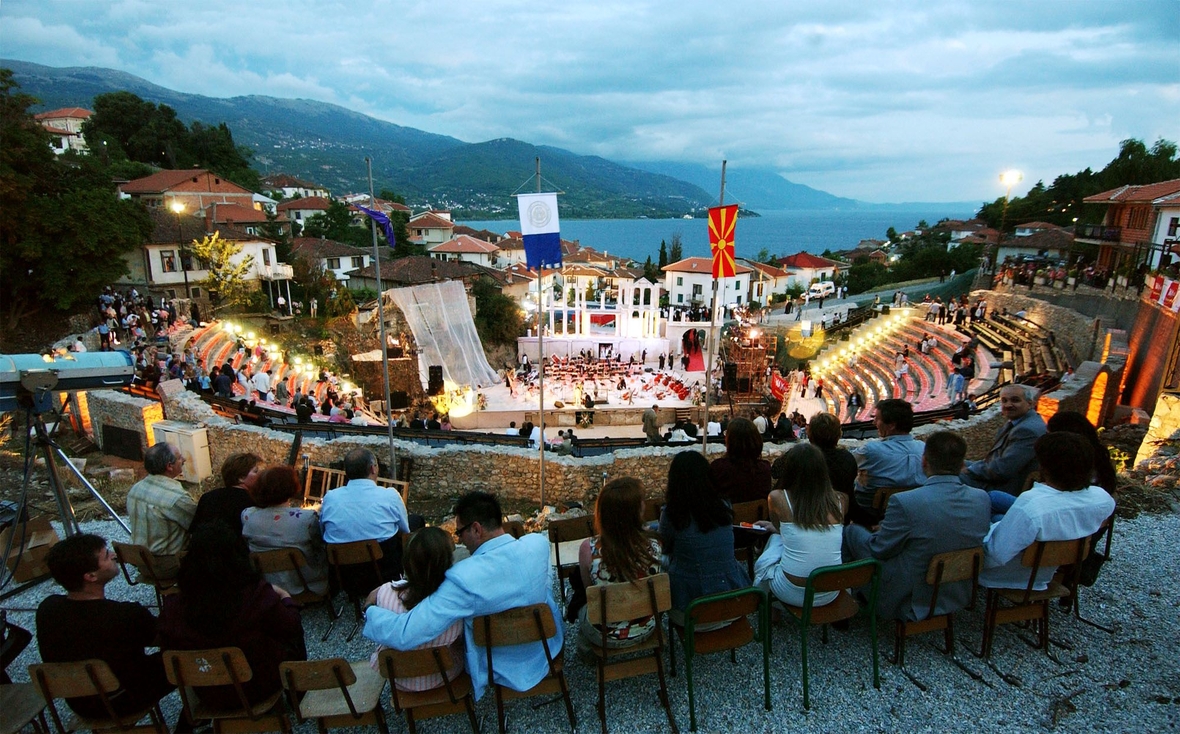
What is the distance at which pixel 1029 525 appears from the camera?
3.31 meters

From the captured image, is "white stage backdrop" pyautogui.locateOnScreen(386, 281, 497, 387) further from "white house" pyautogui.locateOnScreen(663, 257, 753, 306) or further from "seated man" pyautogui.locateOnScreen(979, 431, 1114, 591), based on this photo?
"seated man" pyautogui.locateOnScreen(979, 431, 1114, 591)

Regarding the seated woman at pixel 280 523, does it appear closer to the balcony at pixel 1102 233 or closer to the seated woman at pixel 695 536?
the seated woman at pixel 695 536

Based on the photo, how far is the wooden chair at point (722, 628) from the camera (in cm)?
308

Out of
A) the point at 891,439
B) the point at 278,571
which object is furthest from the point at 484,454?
the point at 891,439

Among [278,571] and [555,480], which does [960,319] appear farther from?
[278,571]

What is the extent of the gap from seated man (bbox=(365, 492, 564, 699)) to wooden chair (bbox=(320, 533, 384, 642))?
929 millimetres

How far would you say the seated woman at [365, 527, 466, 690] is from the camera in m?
2.81

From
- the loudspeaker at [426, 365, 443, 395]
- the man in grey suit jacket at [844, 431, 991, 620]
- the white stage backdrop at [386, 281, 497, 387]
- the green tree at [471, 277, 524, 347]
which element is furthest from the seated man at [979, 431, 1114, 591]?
the green tree at [471, 277, 524, 347]

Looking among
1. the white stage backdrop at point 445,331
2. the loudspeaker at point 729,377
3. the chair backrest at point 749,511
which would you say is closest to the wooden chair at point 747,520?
the chair backrest at point 749,511

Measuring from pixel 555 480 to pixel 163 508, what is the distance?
638cm

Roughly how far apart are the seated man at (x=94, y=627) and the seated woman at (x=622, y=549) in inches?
93.3

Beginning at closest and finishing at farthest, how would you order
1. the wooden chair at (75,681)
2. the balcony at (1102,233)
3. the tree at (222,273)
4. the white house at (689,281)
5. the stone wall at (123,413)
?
1. the wooden chair at (75,681)
2. the stone wall at (123,413)
3. the balcony at (1102,233)
4. the tree at (222,273)
5. the white house at (689,281)

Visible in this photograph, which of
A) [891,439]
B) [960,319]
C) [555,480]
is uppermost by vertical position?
[891,439]

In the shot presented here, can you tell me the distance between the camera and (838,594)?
141 inches
